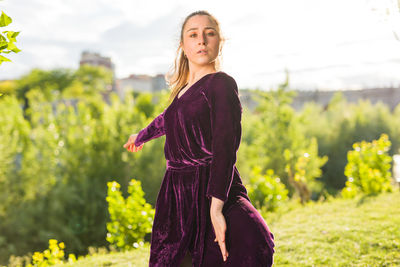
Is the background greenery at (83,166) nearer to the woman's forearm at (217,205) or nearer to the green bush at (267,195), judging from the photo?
the green bush at (267,195)

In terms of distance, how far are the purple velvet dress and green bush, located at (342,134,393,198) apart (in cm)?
768

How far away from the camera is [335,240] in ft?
16.2

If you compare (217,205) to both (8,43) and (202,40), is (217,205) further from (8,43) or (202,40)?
(8,43)

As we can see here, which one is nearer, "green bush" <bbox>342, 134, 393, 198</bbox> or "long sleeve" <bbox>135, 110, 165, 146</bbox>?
"long sleeve" <bbox>135, 110, 165, 146</bbox>

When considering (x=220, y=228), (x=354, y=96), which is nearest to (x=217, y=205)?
(x=220, y=228)

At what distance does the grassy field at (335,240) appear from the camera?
427 cm

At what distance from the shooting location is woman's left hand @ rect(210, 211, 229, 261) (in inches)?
62.0

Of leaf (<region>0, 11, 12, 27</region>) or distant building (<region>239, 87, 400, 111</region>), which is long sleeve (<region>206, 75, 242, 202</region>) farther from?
distant building (<region>239, 87, 400, 111</region>)

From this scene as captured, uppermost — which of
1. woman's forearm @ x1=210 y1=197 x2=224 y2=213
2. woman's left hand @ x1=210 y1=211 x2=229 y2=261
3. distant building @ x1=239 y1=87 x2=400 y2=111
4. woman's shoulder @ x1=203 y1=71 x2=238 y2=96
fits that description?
distant building @ x1=239 y1=87 x2=400 y2=111

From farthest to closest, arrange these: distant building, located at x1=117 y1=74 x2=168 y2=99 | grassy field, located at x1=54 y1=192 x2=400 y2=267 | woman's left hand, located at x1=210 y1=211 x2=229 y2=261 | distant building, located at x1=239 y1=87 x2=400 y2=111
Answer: distant building, located at x1=117 y1=74 x2=168 y2=99 < distant building, located at x1=239 y1=87 x2=400 y2=111 < grassy field, located at x1=54 y1=192 x2=400 y2=267 < woman's left hand, located at x1=210 y1=211 x2=229 y2=261

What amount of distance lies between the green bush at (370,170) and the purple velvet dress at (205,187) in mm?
7678

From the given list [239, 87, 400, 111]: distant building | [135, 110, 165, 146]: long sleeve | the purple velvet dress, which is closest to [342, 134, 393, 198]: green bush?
[135, 110, 165, 146]: long sleeve

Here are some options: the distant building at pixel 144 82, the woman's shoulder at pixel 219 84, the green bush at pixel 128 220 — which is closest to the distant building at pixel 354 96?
the distant building at pixel 144 82

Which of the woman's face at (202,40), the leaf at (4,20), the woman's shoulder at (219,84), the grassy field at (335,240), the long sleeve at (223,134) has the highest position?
the leaf at (4,20)
